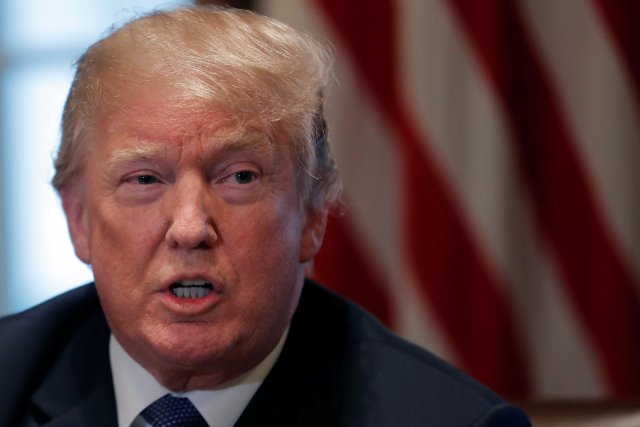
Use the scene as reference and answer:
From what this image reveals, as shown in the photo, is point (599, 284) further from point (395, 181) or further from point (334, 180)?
point (334, 180)

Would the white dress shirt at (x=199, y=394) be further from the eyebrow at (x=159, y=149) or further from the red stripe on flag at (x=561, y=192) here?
the red stripe on flag at (x=561, y=192)

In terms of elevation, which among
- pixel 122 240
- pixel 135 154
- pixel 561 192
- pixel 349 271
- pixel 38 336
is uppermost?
pixel 135 154

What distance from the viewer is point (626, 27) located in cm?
283

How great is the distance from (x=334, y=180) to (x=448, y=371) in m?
0.38

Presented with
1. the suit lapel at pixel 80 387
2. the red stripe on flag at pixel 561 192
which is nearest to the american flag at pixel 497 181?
the red stripe on flag at pixel 561 192

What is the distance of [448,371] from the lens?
1.66m

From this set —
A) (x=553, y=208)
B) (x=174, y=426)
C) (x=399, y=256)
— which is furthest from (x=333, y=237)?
(x=174, y=426)

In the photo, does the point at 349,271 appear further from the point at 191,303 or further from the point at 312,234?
the point at 191,303

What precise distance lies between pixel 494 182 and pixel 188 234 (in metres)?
1.58

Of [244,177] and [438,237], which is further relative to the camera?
[438,237]

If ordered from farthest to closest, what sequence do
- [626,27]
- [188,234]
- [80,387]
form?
[626,27], [80,387], [188,234]

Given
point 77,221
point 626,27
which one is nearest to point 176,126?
point 77,221

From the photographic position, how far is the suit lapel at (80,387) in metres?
1.67

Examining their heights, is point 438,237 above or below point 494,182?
below
